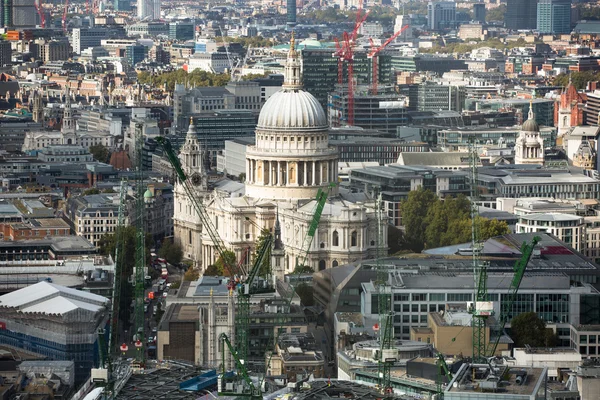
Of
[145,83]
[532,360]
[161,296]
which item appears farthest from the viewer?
[145,83]

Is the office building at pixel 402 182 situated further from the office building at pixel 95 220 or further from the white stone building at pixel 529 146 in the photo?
the office building at pixel 95 220

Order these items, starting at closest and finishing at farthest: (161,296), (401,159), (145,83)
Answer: (161,296) < (401,159) < (145,83)

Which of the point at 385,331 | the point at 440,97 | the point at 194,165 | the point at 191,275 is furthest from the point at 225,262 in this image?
the point at 440,97

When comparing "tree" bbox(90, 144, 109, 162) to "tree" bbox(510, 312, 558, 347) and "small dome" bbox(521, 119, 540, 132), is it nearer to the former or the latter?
"small dome" bbox(521, 119, 540, 132)

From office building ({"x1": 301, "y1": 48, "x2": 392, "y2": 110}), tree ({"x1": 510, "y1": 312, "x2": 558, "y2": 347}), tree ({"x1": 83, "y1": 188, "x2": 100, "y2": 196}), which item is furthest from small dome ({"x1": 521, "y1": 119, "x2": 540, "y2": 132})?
tree ({"x1": 510, "y1": 312, "x2": 558, "y2": 347})

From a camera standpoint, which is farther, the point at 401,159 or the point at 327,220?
the point at 401,159

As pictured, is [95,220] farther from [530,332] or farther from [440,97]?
[440,97]

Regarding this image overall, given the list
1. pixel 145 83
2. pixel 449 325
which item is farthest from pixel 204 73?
pixel 449 325

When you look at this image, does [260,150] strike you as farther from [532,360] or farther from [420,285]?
[532,360]
